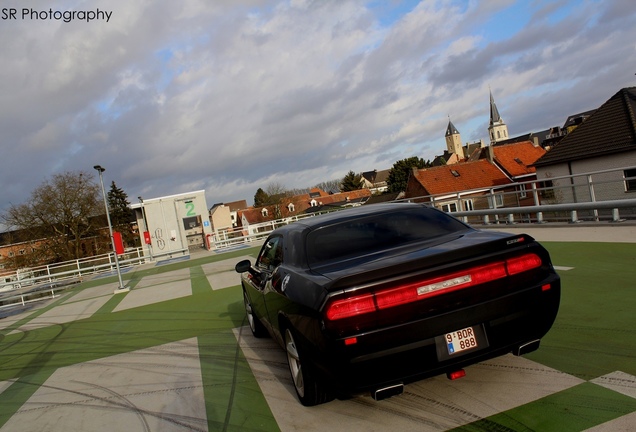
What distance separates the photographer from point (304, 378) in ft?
11.7

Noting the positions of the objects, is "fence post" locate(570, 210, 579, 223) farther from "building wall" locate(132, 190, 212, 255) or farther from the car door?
"building wall" locate(132, 190, 212, 255)

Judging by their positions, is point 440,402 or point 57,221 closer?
point 440,402

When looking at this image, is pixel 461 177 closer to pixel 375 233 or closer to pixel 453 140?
pixel 375 233

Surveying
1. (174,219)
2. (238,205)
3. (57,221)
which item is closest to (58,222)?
(57,221)

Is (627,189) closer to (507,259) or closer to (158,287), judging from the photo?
(507,259)

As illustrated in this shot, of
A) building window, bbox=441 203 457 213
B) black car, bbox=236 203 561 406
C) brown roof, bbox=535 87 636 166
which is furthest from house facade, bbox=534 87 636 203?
black car, bbox=236 203 561 406

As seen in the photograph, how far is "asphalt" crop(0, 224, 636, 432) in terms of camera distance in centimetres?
334

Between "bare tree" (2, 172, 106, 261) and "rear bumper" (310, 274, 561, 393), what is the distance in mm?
45174

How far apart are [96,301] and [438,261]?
1273cm

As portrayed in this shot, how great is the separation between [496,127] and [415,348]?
174m

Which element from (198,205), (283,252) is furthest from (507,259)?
(198,205)

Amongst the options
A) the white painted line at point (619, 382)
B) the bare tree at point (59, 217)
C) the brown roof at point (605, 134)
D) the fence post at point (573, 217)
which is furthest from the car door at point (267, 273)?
the bare tree at point (59, 217)

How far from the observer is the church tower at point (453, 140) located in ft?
566

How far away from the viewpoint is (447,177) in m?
53.7
